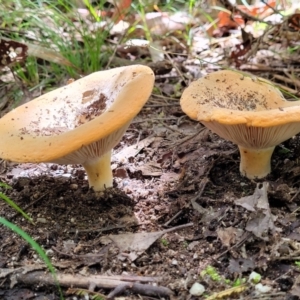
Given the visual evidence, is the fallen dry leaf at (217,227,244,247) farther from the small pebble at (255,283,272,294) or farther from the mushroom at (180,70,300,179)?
the mushroom at (180,70,300,179)

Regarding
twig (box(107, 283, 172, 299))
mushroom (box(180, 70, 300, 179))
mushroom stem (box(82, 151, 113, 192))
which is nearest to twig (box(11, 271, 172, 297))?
twig (box(107, 283, 172, 299))

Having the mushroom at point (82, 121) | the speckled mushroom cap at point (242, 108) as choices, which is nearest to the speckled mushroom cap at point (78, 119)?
the mushroom at point (82, 121)

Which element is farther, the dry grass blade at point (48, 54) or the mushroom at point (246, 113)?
the dry grass blade at point (48, 54)

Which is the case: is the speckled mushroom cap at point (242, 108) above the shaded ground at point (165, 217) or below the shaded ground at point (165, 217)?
above

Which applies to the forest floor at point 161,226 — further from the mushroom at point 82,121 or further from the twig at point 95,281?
the mushroom at point 82,121

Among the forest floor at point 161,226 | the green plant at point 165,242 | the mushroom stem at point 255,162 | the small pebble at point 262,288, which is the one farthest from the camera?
the mushroom stem at point 255,162

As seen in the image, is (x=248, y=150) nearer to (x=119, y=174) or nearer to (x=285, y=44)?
(x=119, y=174)

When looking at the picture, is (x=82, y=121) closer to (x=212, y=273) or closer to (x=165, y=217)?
(x=165, y=217)
